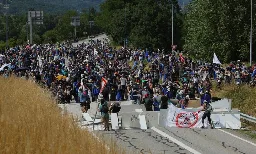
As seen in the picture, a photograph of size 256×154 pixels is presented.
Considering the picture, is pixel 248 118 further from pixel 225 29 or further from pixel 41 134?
pixel 225 29

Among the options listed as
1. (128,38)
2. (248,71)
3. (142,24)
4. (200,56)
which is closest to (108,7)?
(128,38)

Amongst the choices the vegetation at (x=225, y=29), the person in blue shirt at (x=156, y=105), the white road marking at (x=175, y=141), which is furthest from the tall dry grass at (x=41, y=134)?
the vegetation at (x=225, y=29)

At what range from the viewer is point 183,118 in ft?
79.7

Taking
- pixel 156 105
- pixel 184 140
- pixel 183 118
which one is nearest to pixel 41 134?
pixel 184 140

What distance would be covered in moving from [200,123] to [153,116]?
2.24m

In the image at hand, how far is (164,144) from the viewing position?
2050 cm

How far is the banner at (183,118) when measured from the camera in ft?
79.2

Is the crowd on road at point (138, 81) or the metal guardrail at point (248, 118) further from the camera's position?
the crowd on road at point (138, 81)

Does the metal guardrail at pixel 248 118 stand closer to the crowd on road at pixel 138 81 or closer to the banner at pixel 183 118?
the banner at pixel 183 118

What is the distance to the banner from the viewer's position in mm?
24125

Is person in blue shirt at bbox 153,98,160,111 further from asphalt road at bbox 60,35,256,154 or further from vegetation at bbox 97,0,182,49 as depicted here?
vegetation at bbox 97,0,182,49

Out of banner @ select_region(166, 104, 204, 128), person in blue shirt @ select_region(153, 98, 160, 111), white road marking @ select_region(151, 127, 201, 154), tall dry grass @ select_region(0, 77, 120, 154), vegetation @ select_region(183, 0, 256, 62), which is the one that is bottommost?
white road marking @ select_region(151, 127, 201, 154)

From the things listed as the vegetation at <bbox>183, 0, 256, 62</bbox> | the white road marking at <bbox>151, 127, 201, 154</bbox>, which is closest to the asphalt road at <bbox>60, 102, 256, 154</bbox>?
the white road marking at <bbox>151, 127, 201, 154</bbox>

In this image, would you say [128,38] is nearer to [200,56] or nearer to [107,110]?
[200,56]
